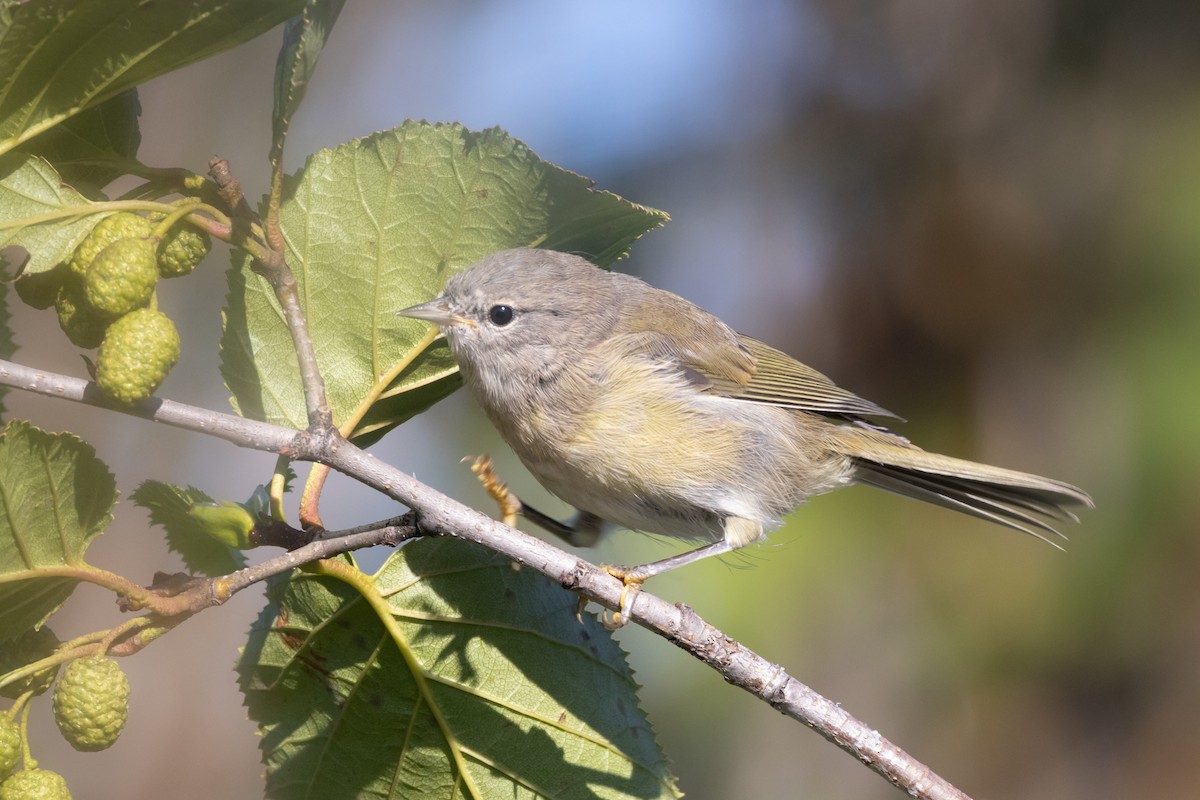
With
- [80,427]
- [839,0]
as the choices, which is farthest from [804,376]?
[839,0]

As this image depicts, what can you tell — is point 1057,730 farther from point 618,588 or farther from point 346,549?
point 346,549

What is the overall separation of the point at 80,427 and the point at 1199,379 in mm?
5689

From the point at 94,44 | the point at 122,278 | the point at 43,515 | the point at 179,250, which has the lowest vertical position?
the point at 43,515

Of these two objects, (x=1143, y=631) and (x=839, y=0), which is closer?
(x=1143, y=631)

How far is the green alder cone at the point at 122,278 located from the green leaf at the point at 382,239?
14.8 inches

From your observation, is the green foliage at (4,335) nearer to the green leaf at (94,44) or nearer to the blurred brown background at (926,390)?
the green leaf at (94,44)

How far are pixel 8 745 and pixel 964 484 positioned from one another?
298 cm

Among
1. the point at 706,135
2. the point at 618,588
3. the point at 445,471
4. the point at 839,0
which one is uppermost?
the point at 839,0

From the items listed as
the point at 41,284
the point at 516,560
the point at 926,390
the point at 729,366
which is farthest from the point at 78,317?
the point at 926,390

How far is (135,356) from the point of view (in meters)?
1.52

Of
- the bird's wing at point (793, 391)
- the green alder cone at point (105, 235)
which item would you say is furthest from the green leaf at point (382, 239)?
the bird's wing at point (793, 391)

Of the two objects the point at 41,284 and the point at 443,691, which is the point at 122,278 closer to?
the point at 41,284

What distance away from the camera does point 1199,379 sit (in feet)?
15.5

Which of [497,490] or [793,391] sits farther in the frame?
[793,391]
